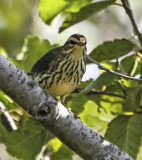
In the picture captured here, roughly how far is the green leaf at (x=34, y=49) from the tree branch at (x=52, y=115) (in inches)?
58.8

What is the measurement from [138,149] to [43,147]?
2.93ft

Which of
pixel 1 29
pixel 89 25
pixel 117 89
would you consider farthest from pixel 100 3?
pixel 89 25

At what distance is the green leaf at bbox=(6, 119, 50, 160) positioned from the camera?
3.71m

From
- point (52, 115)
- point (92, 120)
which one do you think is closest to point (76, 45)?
point (92, 120)

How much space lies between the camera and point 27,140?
3.79m

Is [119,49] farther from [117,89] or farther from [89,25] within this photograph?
[89,25]

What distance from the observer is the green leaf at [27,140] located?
371cm

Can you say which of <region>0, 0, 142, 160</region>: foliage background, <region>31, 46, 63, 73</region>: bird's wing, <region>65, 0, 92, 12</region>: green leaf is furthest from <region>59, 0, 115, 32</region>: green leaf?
<region>31, 46, 63, 73</region>: bird's wing

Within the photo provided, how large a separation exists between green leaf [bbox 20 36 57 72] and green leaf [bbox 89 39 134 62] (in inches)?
26.5

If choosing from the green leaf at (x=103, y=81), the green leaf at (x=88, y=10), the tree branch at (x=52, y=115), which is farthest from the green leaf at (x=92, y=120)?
the tree branch at (x=52, y=115)

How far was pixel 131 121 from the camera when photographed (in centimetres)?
359

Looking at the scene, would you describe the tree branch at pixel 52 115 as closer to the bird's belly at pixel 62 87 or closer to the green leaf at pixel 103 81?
the green leaf at pixel 103 81

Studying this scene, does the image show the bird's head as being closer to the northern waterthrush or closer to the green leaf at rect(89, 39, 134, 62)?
the northern waterthrush

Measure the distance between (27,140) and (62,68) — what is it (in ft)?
2.52
